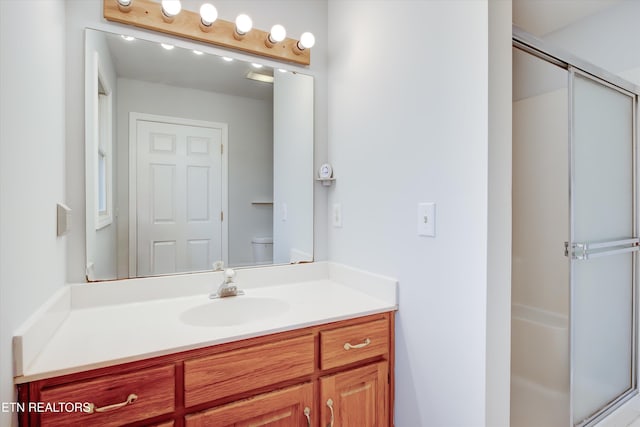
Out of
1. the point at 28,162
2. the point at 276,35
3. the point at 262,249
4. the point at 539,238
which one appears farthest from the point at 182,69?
the point at 539,238

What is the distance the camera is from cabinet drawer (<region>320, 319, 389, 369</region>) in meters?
1.16

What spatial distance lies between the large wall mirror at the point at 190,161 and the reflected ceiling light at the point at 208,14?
0.14 m

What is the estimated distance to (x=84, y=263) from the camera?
1.26 meters

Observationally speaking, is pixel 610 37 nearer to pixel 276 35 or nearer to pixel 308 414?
pixel 276 35

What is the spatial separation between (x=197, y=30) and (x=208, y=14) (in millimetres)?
103

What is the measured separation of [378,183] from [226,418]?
3.43 feet

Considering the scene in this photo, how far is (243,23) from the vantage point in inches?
57.3

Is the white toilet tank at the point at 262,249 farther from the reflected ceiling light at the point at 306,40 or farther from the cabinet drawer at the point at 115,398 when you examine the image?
the reflected ceiling light at the point at 306,40

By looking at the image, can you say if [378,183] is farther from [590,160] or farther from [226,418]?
[590,160]

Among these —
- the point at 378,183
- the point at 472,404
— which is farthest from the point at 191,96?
the point at 472,404

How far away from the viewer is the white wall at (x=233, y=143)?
1386mm

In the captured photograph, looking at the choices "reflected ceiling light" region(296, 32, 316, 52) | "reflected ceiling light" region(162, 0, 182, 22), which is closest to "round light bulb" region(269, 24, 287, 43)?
"reflected ceiling light" region(296, 32, 316, 52)

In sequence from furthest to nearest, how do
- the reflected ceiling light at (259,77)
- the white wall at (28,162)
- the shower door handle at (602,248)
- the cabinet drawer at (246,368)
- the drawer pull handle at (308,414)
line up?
the reflected ceiling light at (259,77) → the shower door handle at (602,248) → the drawer pull handle at (308,414) → the cabinet drawer at (246,368) → the white wall at (28,162)

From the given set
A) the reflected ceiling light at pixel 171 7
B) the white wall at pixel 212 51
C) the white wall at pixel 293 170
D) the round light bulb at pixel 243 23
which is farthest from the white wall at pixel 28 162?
the white wall at pixel 293 170
